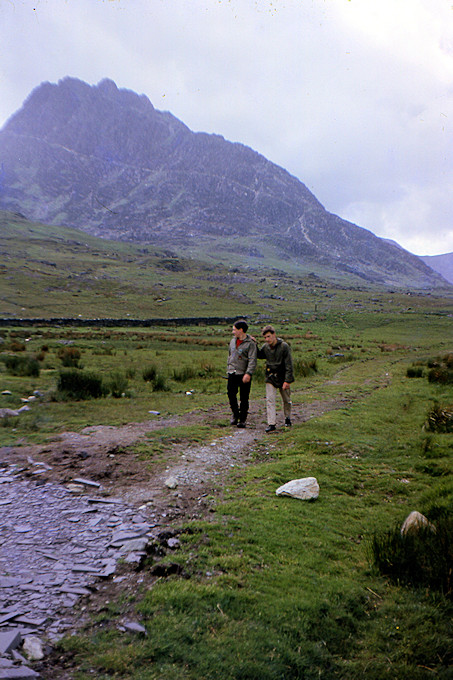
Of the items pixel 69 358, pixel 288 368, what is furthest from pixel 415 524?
pixel 69 358

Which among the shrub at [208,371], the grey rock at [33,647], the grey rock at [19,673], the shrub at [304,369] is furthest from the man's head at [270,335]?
the shrub at [304,369]

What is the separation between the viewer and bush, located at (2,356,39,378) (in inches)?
667

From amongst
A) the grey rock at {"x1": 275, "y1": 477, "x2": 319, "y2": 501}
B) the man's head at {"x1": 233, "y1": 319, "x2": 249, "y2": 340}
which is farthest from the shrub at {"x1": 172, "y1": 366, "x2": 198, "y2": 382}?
the grey rock at {"x1": 275, "y1": 477, "x2": 319, "y2": 501}

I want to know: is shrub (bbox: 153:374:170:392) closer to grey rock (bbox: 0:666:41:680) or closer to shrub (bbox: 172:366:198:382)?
shrub (bbox: 172:366:198:382)

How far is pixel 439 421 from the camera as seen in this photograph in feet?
33.2

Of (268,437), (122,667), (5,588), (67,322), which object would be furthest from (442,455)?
(67,322)

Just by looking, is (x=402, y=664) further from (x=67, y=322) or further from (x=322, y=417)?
(x=67, y=322)

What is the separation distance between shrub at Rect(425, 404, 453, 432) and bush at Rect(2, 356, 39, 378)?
1544 centimetres

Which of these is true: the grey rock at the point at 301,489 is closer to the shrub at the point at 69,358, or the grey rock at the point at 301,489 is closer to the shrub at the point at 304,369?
the shrub at the point at 304,369

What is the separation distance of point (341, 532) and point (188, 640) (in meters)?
2.90

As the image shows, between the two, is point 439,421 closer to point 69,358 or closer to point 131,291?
point 69,358

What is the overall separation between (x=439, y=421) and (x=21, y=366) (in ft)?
55.6

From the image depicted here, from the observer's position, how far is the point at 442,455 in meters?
8.09

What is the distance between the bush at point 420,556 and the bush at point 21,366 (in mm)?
16074
